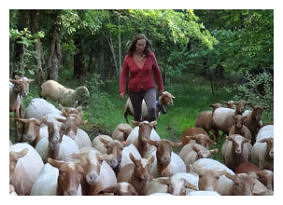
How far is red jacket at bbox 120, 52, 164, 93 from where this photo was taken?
6699mm

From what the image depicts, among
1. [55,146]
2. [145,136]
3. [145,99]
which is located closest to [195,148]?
[145,136]

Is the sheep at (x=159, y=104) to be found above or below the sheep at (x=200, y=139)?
above

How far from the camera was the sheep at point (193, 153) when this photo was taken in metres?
6.91

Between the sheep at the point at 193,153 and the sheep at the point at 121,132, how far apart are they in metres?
0.93

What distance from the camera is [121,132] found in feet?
25.5

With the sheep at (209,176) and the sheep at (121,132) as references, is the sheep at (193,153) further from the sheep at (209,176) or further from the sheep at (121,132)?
the sheep at (121,132)

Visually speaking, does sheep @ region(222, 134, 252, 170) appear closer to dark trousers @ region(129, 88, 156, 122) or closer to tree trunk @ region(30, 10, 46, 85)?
dark trousers @ region(129, 88, 156, 122)

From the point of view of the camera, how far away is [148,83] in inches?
270

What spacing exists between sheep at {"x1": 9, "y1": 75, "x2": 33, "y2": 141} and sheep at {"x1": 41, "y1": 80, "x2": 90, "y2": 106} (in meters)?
0.33

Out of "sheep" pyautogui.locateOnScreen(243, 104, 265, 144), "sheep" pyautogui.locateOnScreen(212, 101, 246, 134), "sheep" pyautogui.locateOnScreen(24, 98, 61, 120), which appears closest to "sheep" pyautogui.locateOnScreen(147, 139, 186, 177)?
"sheep" pyautogui.locateOnScreen(24, 98, 61, 120)

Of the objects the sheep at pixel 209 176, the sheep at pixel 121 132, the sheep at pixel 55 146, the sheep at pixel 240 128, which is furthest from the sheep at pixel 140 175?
the sheep at pixel 240 128

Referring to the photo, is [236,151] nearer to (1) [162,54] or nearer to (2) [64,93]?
(1) [162,54]
